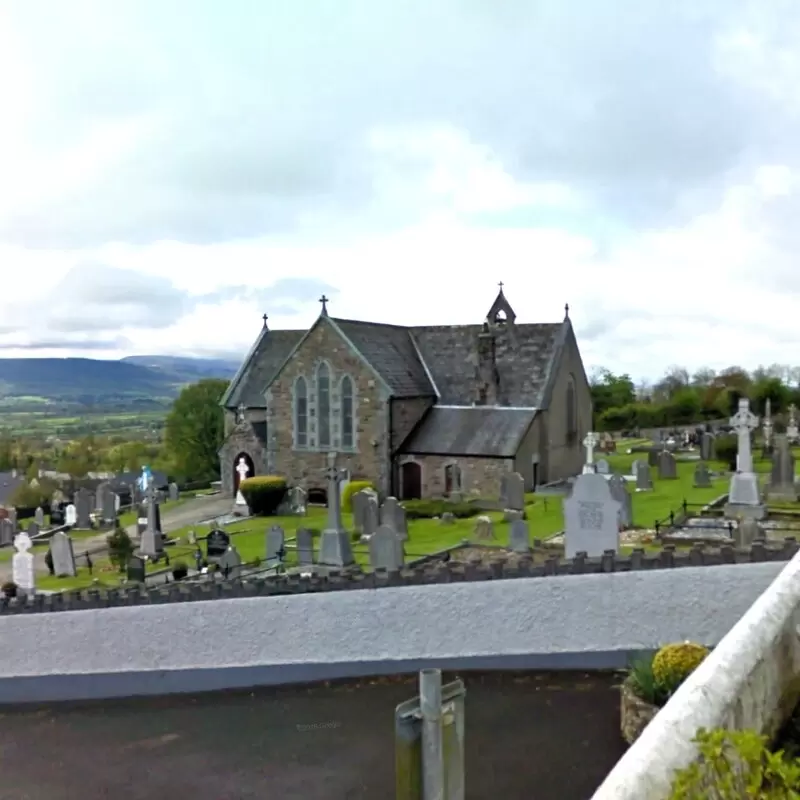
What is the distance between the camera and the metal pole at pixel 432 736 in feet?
17.7

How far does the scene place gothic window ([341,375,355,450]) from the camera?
2966 cm

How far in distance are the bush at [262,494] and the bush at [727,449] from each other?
15991 mm

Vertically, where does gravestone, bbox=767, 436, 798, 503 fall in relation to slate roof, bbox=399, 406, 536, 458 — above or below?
below

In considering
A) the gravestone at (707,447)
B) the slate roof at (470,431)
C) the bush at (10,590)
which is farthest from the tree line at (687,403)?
the bush at (10,590)

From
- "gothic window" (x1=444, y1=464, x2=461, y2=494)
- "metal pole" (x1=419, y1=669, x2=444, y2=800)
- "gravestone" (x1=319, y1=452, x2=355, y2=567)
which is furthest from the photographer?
"gothic window" (x1=444, y1=464, x2=461, y2=494)

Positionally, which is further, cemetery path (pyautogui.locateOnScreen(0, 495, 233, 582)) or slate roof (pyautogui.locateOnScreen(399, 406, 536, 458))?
slate roof (pyautogui.locateOnScreen(399, 406, 536, 458))

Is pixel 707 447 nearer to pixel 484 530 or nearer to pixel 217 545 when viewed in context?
pixel 484 530

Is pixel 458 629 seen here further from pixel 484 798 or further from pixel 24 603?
pixel 24 603

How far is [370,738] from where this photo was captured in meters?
8.78

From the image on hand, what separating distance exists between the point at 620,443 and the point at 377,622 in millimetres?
34522

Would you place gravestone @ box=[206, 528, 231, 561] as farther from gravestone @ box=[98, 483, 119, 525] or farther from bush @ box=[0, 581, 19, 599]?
gravestone @ box=[98, 483, 119, 525]

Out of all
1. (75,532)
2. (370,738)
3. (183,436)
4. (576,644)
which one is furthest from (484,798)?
(183,436)

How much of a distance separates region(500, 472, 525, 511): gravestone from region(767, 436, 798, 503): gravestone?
656 cm

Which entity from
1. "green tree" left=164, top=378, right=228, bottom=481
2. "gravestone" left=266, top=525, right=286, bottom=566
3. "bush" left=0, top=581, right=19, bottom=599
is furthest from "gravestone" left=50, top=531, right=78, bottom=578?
"green tree" left=164, top=378, right=228, bottom=481
